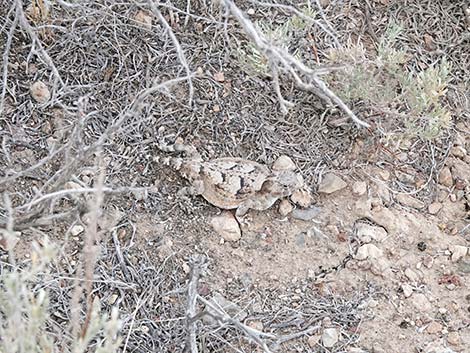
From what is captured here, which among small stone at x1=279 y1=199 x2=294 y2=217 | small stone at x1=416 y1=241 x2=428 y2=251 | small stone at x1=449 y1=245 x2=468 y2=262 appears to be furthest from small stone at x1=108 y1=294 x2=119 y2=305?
small stone at x1=449 y1=245 x2=468 y2=262

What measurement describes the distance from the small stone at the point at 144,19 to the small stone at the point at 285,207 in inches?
34.7

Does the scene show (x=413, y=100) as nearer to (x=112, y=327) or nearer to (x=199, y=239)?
(x=199, y=239)

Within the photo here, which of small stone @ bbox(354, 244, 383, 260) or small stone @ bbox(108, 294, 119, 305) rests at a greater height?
small stone @ bbox(354, 244, 383, 260)

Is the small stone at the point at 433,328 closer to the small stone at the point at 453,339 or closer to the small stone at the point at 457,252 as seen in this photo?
the small stone at the point at 453,339

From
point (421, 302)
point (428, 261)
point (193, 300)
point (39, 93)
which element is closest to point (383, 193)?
point (428, 261)

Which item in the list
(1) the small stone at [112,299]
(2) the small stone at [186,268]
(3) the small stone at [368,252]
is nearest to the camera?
(1) the small stone at [112,299]

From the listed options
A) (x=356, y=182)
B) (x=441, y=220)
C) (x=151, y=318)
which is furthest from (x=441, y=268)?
(x=151, y=318)

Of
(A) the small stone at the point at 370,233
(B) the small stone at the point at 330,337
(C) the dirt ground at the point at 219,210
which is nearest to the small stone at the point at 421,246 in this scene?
(C) the dirt ground at the point at 219,210

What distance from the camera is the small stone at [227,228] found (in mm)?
2820

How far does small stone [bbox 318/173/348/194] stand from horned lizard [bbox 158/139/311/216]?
0.23 ft

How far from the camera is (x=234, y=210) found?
2877 millimetres

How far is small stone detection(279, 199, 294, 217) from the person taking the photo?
2.90 m

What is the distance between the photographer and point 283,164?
2.96 m

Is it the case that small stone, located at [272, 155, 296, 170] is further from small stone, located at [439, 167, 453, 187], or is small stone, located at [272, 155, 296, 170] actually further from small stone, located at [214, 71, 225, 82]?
small stone, located at [439, 167, 453, 187]
